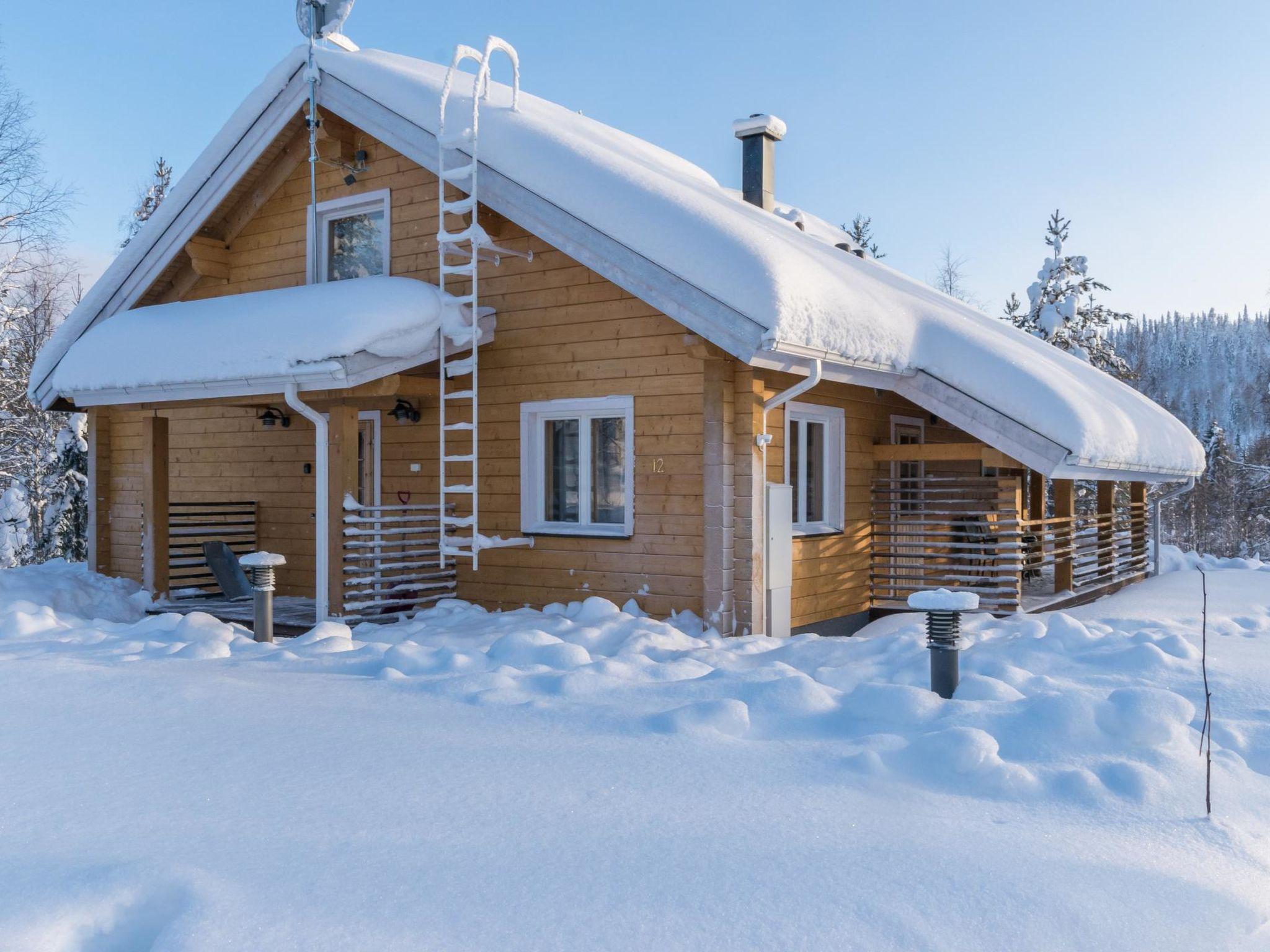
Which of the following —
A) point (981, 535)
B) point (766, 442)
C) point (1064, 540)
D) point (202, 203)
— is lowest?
point (1064, 540)

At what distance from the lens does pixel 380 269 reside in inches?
418

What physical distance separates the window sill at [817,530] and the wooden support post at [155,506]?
6.47 metres

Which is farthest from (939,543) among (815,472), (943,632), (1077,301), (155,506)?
(1077,301)

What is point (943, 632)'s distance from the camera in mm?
5281

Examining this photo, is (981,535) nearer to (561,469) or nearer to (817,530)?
(817,530)

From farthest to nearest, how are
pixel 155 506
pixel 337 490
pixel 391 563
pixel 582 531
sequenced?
pixel 155 506 < pixel 391 563 < pixel 582 531 < pixel 337 490

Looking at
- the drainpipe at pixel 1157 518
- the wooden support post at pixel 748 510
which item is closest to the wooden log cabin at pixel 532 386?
the wooden support post at pixel 748 510

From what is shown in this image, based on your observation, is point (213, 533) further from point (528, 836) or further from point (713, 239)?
point (528, 836)

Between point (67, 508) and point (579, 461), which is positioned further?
point (67, 508)

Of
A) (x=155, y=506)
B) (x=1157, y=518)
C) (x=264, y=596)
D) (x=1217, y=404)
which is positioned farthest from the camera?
(x=1217, y=404)

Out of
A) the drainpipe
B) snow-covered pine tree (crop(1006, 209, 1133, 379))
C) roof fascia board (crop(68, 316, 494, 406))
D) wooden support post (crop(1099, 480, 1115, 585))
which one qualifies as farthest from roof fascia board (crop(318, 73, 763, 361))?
snow-covered pine tree (crop(1006, 209, 1133, 379))

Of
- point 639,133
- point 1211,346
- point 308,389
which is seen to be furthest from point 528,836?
point 1211,346

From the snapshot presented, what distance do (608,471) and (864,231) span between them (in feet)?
75.4

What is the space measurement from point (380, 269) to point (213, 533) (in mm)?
3530
